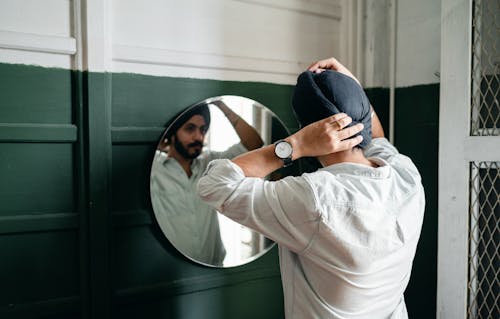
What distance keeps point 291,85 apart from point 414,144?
0.65m

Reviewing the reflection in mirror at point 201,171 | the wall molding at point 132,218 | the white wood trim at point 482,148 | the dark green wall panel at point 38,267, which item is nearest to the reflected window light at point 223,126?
the reflection in mirror at point 201,171

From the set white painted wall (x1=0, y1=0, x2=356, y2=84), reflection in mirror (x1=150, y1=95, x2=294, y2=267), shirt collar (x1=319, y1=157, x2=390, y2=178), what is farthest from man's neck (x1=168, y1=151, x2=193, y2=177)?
shirt collar (x1=319, y1=157, x2=390, y2=178)

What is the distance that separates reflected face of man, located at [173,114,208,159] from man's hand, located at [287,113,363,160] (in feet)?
1.98

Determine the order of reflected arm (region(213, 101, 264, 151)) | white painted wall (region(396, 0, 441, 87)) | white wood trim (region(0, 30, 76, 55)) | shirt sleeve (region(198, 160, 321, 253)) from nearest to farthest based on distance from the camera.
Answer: shirt sleeve (region(198, 160, 321, 253)), white wood trim (region(0, 30, 76, 55)), reflected arm (region(213, 101, 264, 151)), white painted wall (region(396, 0, 441, 87))

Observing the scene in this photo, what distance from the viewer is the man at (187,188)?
5.72ft

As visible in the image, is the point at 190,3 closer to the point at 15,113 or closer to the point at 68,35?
the point at 68,35

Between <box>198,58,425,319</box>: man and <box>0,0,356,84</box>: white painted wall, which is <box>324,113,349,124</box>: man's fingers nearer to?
<box>198,58,425,319</box>: man

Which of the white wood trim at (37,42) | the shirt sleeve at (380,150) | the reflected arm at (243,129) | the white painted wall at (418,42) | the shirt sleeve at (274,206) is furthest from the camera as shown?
the white painted wall at (418,42)

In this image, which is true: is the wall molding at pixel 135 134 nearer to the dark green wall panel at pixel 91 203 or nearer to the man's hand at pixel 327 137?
the dark green wall panel at pixel 91 203

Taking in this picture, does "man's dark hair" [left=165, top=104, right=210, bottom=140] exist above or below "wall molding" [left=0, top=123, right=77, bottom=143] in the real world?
above

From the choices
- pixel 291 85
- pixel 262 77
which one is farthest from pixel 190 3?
pixel 291 85

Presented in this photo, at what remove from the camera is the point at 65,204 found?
5.17 ft

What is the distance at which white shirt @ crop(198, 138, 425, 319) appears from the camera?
1.18 metres

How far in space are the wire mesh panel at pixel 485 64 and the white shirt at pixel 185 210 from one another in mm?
991
